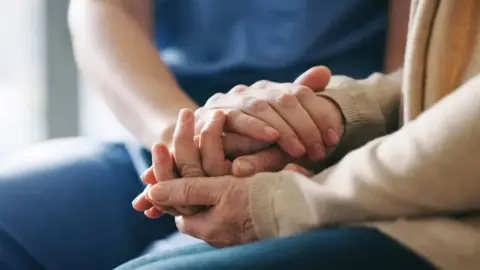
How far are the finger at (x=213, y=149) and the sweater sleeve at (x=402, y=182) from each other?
13 centimetres

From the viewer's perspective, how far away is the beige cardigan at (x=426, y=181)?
1.53 feet

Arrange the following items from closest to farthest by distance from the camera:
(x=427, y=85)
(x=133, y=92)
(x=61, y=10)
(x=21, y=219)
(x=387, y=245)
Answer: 1. (x=387, y=245)
2. (x=427, y=85)
3. (x=21, y=219)
4. (x=133, y=92)
5. (x=61, y=10)

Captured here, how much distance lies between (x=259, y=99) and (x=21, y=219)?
306 mm

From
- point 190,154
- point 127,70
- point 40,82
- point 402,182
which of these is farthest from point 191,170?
point 40,82

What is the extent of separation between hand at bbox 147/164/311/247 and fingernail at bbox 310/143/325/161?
3cm

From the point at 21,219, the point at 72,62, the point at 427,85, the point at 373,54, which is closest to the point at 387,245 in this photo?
the point at 427,85

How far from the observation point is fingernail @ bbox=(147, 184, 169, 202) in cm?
63

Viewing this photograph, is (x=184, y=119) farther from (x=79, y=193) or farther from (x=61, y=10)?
(x=61, y=10)

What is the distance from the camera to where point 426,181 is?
1.55ft

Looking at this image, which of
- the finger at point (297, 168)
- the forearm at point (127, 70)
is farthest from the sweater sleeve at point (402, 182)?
the forearm at point (127, 70)

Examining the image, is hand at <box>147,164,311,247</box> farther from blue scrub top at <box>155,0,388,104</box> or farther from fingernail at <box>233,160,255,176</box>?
blue scrub top at <box>155,0,388,104</box>

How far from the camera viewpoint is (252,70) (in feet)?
3.22

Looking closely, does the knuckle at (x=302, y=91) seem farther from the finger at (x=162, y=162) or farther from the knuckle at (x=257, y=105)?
the finger at (x=162, y=162)

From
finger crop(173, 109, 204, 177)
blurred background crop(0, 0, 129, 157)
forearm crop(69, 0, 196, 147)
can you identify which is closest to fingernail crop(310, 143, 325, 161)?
finger crop(173, 109, 204, 177)
